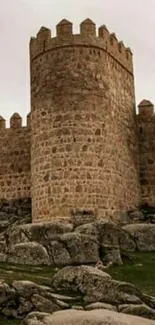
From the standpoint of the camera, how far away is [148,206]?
36375 mm

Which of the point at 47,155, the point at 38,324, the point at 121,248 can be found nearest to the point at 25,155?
the point at 47,155

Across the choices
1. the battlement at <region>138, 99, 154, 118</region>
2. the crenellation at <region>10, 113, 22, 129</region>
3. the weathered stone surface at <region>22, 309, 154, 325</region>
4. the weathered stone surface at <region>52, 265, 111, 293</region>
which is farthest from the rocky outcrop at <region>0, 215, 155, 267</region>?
the crenellation at <region>10, 113, 22, 129</region>

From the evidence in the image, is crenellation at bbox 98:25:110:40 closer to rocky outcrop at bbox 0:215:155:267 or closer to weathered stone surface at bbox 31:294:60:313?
rocky outcrop at bbox 0:215:155:267

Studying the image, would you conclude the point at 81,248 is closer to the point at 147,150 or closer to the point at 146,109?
the point at 147,150

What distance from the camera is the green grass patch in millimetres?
20938

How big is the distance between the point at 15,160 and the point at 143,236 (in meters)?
12.1

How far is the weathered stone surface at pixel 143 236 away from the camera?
89.6 ft

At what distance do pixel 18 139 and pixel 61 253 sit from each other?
50.9ft

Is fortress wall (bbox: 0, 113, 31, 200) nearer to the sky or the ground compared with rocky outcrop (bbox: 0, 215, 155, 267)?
nearer to the sky

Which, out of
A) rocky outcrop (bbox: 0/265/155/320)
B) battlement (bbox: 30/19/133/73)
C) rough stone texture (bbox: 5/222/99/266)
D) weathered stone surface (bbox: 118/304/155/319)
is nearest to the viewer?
weathered stone surface (bbox: 118/304/155/319)

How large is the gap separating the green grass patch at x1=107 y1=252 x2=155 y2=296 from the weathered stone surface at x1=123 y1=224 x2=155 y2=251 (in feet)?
5.99

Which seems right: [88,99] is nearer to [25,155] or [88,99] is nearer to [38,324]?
[25,155]

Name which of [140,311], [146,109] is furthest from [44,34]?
[140,311]

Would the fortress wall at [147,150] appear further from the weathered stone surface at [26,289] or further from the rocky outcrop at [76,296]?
the weathered stone surface at [26,289]
